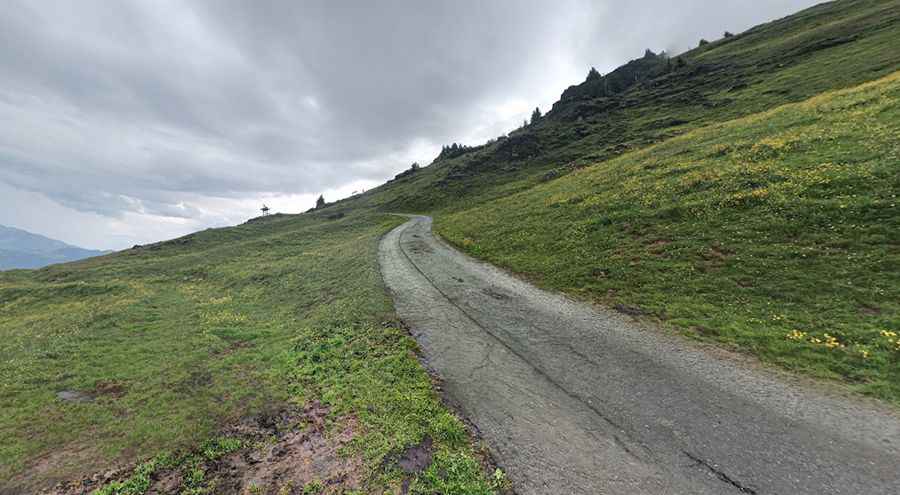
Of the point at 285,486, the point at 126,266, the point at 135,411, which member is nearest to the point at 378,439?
the point at 285,486

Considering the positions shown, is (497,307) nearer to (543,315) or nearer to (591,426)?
(543,315)

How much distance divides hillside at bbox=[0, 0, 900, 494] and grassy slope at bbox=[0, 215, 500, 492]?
0.29ft

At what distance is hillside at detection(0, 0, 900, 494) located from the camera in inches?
336

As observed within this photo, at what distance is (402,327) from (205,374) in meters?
8.04

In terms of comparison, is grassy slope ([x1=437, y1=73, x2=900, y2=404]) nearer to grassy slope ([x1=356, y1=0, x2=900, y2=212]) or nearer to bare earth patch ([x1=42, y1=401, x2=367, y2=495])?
bare earth patch ([x1=42, y1=401, x2=367, y2=495])

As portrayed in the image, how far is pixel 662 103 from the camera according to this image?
96.0m

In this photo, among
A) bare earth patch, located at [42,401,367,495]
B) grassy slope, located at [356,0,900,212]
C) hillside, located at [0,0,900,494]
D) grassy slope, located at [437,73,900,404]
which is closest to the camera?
bare earth patch, located at [42,401,367,495]

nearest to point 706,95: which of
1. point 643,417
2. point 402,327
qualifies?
point 402,327

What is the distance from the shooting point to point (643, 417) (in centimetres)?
871

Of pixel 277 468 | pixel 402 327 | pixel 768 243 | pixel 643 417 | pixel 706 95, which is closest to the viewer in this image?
pixel 277 468

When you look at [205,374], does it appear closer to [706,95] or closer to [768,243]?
[768,243]

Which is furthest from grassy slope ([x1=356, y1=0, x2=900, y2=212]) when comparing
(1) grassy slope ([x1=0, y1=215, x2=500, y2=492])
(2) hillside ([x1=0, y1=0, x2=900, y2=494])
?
(1) grassy slope ([x1=0, y1=215, x2=500, y2=492])

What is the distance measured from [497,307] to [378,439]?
33.8ft

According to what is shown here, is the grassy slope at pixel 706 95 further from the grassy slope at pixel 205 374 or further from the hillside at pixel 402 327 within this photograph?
the grassy slope at pixel 205 374
